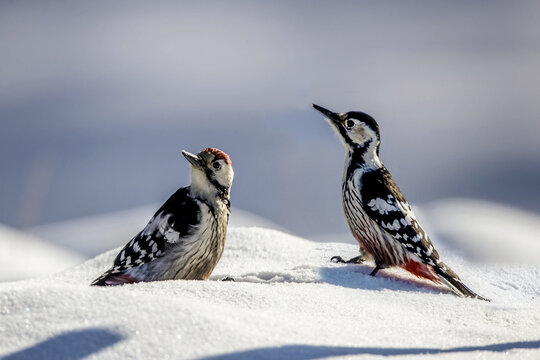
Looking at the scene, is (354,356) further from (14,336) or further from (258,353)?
(14,336)

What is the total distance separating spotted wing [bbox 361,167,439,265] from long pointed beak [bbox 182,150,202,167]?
902 millimetres

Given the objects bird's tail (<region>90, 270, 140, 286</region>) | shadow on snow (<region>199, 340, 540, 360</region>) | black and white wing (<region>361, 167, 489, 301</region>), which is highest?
black and white wing (<region>361, 167, 489, 301</region>)

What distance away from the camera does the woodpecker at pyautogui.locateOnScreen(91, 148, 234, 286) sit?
3.43 m

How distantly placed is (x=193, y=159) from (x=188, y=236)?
38cm

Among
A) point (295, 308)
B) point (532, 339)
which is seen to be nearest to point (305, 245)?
point (295, 308)

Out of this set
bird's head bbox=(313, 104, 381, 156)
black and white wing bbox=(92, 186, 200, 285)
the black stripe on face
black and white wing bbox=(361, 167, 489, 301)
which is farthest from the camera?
bird's head bbox=(313, 104, 381, 156)

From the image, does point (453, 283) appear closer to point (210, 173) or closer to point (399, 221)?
point (399, 221)

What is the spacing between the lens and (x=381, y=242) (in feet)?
12.3

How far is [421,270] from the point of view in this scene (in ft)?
12.2

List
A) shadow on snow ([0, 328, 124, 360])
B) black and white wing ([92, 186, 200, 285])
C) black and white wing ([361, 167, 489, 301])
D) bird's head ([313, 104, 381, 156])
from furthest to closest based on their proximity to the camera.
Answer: bird's head ([313, 104, 381, 156]) < black and white wing ([361, 167, 489, 301]) < black and white wing ([92, 186, 200, 285]) < shadow on snow ([0, 328, 124, 360])

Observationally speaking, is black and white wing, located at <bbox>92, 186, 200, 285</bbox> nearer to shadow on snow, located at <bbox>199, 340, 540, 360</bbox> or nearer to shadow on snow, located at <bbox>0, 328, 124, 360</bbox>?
shadow on snow, located at <bbox>0, 328, 124, 360</bbox>

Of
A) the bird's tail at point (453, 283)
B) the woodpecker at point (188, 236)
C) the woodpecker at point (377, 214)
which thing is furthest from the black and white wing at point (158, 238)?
the bird's tail at point (453, 283)

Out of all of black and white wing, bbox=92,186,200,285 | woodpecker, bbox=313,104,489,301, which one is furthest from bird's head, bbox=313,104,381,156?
black and white wing, bbox=92,186,200,285

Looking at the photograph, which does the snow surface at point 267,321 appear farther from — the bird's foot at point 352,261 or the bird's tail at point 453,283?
the bird's foot at point 352,261
